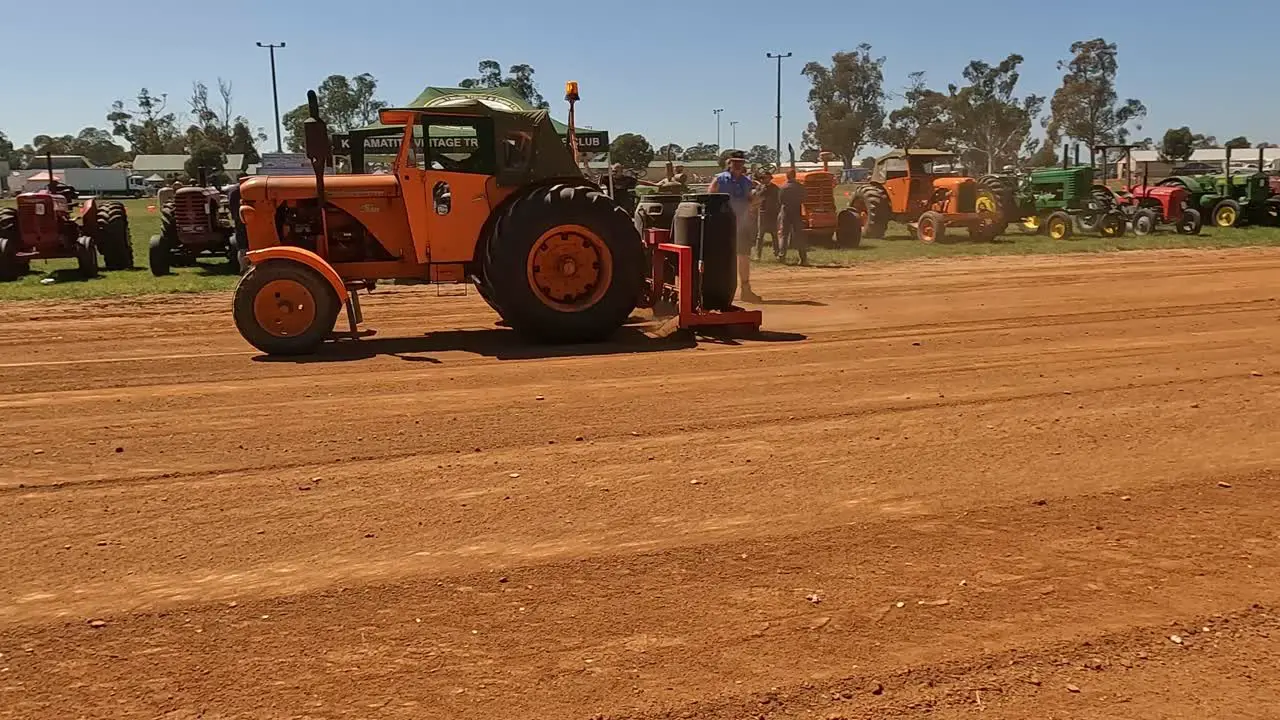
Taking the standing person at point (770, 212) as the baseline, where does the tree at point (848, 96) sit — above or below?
above

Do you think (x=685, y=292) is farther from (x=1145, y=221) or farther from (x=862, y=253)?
(x=1145, y=221)

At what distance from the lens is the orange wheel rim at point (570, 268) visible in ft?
28.1

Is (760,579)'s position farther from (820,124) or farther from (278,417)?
(820,124)

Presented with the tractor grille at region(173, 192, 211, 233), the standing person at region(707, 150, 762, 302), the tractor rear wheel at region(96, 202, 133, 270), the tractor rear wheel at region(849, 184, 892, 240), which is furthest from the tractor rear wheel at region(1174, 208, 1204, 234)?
the tractor rear wheel at region(96, 202, 133, 270)

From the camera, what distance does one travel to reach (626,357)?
26.4 ft

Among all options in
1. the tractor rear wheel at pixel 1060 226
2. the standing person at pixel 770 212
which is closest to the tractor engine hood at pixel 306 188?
the standing person at pixel 770 212

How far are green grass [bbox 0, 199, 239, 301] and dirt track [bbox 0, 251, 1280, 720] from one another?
6.70m

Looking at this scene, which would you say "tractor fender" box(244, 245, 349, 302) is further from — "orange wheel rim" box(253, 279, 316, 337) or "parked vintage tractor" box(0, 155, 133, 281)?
"parked vintage tractor" box(0, 155, 133, 281)

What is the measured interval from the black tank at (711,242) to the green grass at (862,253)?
27.1 feet

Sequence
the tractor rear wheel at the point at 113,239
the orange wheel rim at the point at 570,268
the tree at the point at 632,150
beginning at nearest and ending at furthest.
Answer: the orange wheel rim at the point at 570,268 < the tractor rear wheel at the point at 113,239 < the tree at the point at 632,150

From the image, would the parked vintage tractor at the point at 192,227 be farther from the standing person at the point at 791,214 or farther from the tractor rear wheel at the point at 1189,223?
the tractor rear wheel at the point at 1189,223

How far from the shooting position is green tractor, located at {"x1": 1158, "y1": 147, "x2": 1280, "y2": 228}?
27109mm

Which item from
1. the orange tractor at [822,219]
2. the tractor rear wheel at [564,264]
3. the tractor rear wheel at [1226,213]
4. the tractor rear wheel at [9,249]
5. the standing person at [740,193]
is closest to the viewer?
the tractor rear wheel at [564,264]

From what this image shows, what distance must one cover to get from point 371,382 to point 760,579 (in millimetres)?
4193
